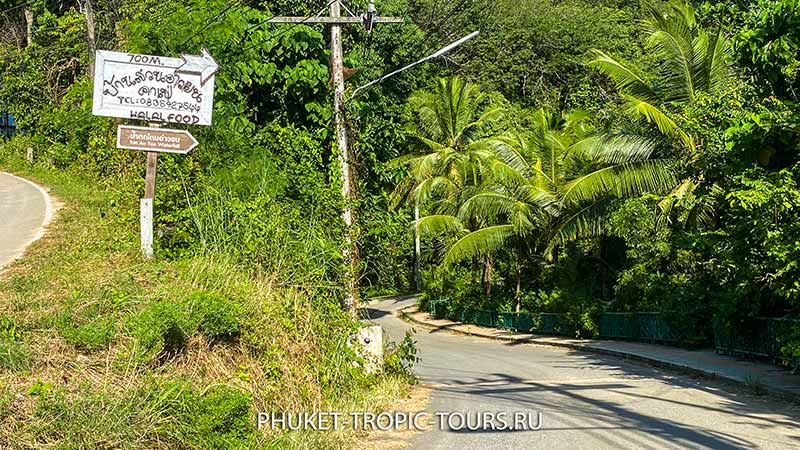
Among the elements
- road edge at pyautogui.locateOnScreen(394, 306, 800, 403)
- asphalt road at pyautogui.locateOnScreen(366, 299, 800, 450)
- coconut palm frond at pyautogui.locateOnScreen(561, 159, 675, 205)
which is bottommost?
asphalt road at pyautogui.locateOnScreen(366, 299, 800, 450)

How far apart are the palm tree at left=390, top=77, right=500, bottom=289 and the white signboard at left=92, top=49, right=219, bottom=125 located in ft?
81.2

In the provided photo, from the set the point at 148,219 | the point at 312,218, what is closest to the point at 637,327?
the point at 312,218

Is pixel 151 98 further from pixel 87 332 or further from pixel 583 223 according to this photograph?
pixel 583 223

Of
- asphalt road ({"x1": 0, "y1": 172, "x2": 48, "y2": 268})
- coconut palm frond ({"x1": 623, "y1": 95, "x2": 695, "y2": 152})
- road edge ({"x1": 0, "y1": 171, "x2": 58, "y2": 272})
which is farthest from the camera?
coconut palm frond ({"x1": 623, "y1": 95, "x2": 695, "y2": 152})

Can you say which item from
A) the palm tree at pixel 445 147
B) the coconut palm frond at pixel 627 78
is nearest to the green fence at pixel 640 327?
the palm tree at pixel 445 147

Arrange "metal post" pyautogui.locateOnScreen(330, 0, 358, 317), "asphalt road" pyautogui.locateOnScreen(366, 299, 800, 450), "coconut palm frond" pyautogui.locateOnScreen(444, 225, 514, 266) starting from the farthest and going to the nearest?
1. "coconut palm frond" pyautogui.locateOnScreen(444, 225, 514, 266)
2. "metal post" pyautogui.locateOnScreen(330, 0, 358, 317)
3. "asphalt road" pyautogui.locateOnScreen(366, 299, 800, 450)

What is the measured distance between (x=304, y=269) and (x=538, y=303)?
2043 cm

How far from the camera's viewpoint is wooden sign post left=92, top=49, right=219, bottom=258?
1206 cm

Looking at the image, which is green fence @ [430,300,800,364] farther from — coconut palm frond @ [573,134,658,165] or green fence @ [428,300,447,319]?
coconut palm frond @ [573,134,658,165]

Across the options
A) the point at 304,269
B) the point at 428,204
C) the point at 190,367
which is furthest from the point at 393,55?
the point at 190,367

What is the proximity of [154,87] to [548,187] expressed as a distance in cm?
1865

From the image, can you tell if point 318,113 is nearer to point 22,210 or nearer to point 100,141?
point 100,141

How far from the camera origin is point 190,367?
9.22 meters

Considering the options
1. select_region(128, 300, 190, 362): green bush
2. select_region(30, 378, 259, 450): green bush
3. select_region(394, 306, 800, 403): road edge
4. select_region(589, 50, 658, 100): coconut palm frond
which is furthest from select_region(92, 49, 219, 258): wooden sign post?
select_region(589, 50, 658, 100): coconut palm frond
